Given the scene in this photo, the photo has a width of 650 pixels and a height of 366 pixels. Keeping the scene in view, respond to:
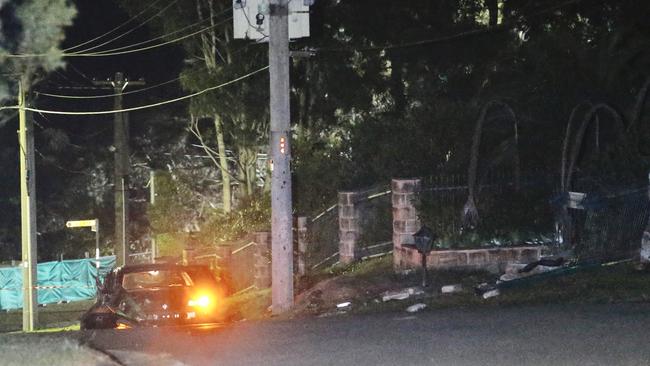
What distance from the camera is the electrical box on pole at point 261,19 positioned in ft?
50.6

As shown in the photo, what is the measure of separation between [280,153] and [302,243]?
5814 mm

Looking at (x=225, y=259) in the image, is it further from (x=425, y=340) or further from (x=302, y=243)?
(x=425, y=340)

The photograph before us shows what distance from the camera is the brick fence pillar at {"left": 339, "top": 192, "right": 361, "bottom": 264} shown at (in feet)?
62.8

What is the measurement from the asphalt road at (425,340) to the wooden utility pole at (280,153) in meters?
3.51

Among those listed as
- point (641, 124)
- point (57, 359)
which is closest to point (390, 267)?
point (641, 124)

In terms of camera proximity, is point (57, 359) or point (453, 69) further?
point (453, 69)

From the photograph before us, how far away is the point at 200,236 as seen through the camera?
3183 cm

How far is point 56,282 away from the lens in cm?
3512

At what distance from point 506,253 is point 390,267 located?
265 centimetres

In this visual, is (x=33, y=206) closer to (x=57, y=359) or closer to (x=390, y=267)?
(x=390, y=267)

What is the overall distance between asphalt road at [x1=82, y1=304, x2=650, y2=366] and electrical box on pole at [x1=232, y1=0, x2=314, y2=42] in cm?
558

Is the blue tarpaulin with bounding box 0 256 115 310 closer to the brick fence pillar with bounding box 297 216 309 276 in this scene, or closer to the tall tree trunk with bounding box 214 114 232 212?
the tall tree trunk with bounding box 214 114 232 212

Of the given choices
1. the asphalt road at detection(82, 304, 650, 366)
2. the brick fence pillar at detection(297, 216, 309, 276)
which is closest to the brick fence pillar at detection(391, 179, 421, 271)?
the brick fence pillar at detection(297, 216, 309, 276)

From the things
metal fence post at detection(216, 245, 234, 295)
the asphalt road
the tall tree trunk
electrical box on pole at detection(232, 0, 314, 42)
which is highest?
electrical box on pole at detection(232, 0, 314, 42)
